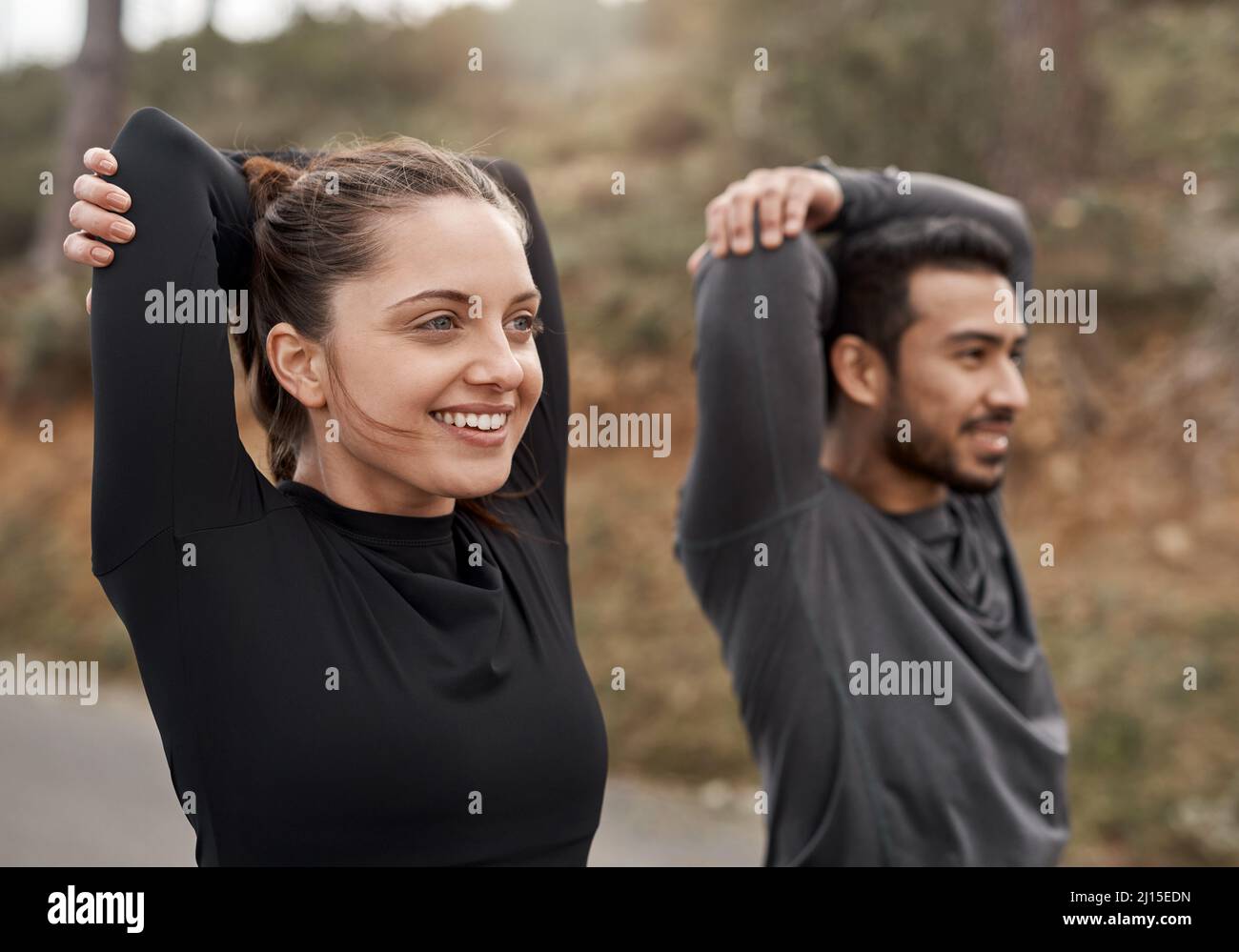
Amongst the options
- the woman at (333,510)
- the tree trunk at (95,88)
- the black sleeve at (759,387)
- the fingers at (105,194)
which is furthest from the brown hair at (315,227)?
the tree trunk at (95,88)

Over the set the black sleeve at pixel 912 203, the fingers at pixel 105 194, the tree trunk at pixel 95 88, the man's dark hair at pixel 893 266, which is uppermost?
the tree trunk at pixel 95 88

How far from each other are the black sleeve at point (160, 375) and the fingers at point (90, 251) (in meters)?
0.01

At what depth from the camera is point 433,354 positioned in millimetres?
1664

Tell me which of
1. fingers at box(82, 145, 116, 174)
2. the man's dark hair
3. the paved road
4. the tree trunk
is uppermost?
the tree trunk

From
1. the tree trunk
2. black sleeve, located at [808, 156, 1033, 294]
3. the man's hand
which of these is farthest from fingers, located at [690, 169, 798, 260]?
the tree trunk

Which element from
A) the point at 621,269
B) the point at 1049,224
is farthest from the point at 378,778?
the point at 621,269

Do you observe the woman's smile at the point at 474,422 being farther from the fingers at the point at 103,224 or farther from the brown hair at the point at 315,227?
the fingers at the point at 103,224

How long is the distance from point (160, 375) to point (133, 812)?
4650 millimetres

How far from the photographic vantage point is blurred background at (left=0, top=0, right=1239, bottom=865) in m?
5.69

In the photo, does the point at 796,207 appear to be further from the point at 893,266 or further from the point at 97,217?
the point at 97,217

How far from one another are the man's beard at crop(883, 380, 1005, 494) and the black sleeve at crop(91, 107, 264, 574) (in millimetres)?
1335

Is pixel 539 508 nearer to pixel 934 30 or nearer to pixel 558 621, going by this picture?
pixel 558 621

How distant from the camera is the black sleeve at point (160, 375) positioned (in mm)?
1553

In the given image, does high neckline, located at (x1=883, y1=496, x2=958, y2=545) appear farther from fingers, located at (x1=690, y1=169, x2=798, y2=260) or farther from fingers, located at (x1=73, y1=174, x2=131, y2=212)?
fingers, located at (x1=73, y1=174, x2=131, y2=212)
